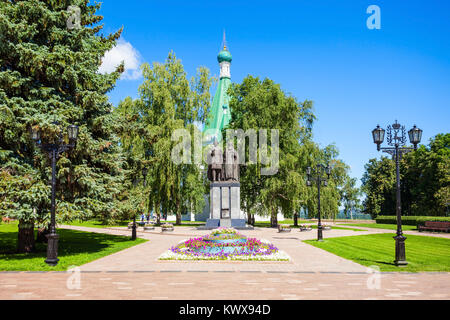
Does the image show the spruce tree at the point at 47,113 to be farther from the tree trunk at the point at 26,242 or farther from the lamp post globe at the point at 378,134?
the lamp post globe at the point at 378,134

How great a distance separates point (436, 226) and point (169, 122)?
26.0 meters

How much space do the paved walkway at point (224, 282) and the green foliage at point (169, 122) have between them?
2178 centimetres

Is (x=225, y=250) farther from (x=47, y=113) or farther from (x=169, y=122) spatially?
(x=169, y=122)

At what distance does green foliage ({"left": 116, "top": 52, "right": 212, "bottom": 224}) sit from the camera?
33.9m

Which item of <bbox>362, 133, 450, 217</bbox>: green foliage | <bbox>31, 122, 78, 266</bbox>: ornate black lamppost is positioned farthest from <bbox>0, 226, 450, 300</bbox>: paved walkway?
<bbox>362, 133, 450, 217</bbox>: green foliage

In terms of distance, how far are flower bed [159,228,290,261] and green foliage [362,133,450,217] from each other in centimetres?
3376

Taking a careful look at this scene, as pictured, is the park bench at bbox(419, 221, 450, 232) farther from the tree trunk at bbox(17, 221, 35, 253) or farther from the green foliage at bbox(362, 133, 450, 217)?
the tree trunk at bbox(17, 221, 35, 253)

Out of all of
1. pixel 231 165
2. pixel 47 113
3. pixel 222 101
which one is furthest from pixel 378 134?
pixel 222 101

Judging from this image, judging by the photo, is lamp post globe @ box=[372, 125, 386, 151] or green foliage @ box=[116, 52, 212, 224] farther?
green foliage @ box=[116, 52, 212, 224]

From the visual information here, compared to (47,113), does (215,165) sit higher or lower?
lower

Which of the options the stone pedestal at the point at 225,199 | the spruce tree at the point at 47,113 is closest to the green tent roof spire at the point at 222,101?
the stone pedestal at the point at 225,199

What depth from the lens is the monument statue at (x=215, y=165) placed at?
3206cm

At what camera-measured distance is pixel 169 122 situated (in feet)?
113
